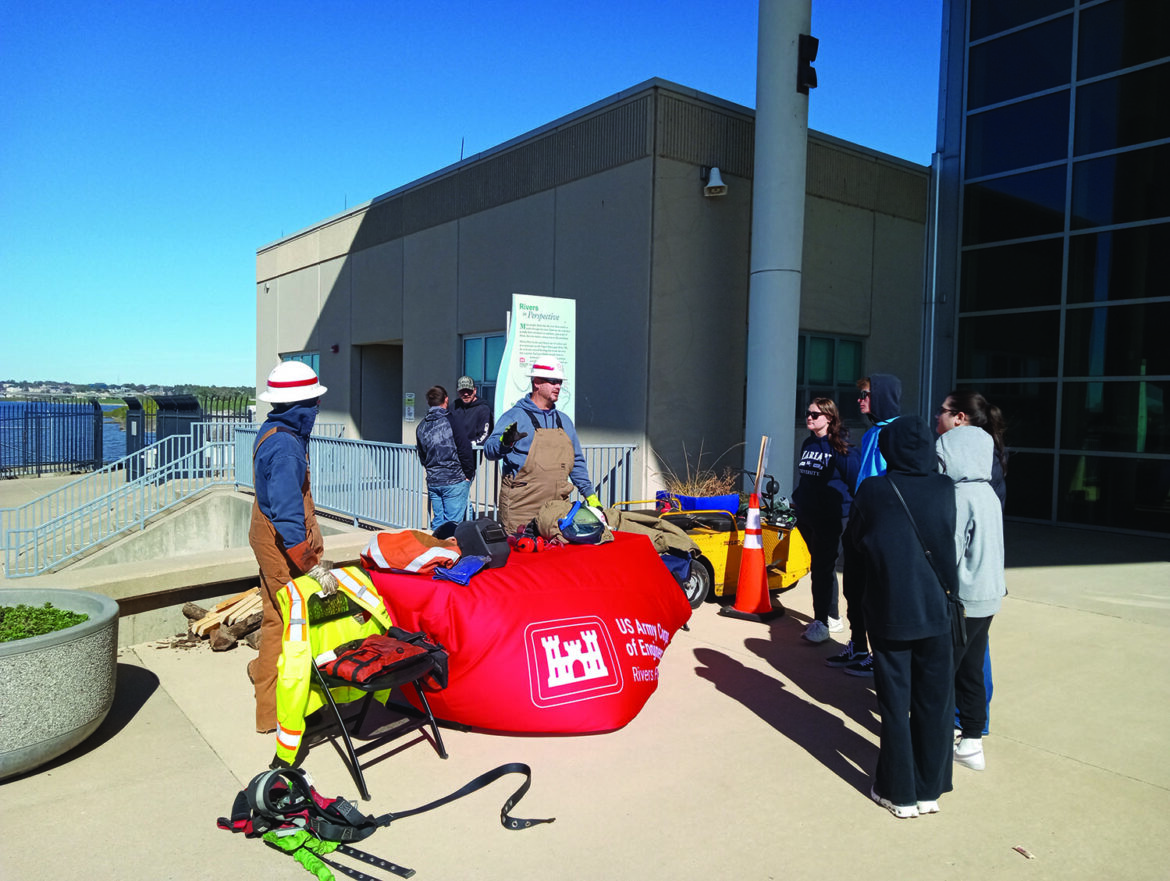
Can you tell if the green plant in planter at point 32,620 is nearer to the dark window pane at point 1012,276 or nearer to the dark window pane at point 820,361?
the dark window pane at point 820,361

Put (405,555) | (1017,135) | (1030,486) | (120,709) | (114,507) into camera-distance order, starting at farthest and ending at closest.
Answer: (114,507) < (1017,135) < (1030,486) < (120,709) < (405,555)

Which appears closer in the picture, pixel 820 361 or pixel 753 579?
pixel 753 579

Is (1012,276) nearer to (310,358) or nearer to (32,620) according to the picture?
(32,620)

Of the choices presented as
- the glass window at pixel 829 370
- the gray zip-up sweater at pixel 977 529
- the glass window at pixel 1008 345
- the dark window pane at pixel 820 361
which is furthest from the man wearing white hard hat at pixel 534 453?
the glass window at pixel 1008 345

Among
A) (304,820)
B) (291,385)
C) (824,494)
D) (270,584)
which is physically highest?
(291,385)

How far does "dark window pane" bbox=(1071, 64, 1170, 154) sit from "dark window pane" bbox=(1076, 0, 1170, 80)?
0.23m

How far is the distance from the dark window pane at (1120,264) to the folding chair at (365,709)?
12010mm

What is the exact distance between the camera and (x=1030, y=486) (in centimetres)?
1281

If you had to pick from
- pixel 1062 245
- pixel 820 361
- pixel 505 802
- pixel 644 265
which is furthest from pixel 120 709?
pixel 1062 245

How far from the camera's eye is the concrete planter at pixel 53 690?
369cm

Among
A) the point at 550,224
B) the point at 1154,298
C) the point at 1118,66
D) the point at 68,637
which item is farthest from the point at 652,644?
the point at 1118,66

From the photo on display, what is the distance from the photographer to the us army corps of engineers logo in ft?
14.3

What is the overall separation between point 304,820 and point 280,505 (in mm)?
1633

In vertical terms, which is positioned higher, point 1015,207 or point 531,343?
point 1015,207
